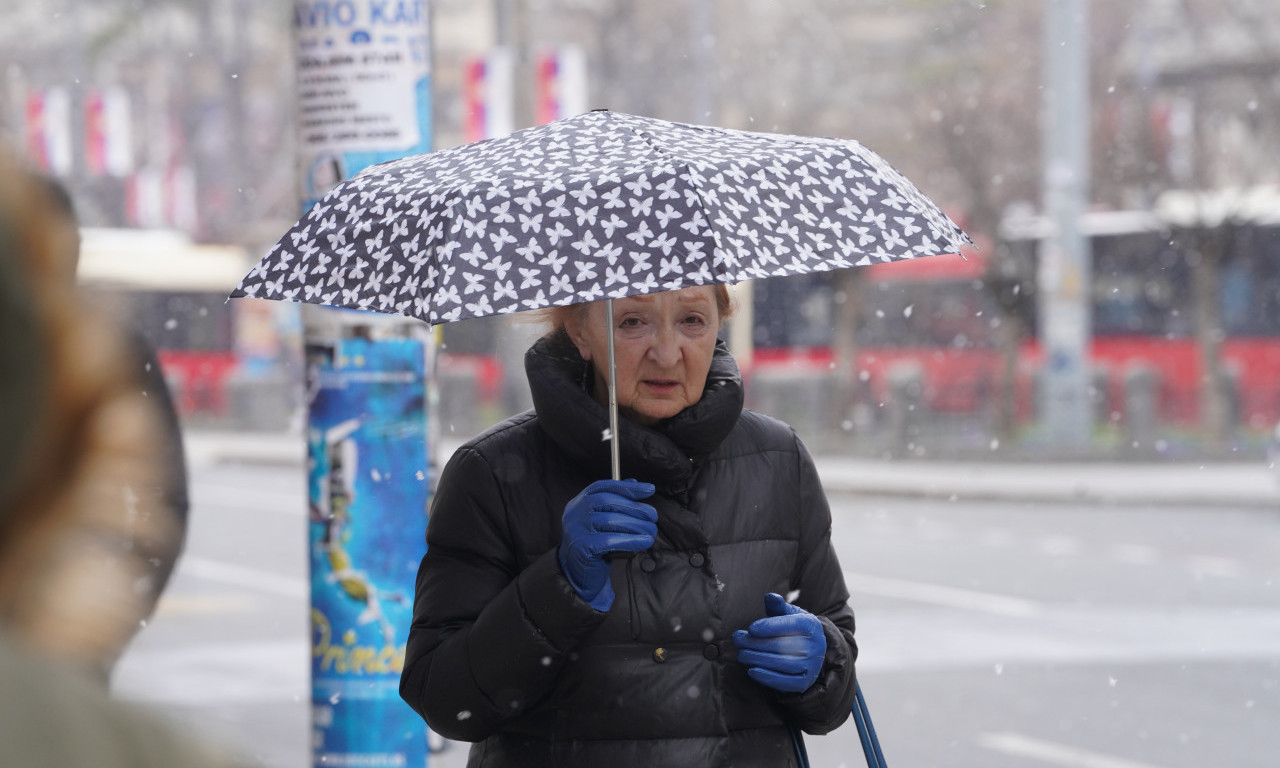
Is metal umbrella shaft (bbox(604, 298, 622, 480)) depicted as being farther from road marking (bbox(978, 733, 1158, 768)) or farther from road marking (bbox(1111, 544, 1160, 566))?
road marking (bbox(1111, 544, 1160, 566))

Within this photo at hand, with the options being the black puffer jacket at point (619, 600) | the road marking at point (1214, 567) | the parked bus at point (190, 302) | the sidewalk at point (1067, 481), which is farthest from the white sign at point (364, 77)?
the parked bus at point (190, 302)

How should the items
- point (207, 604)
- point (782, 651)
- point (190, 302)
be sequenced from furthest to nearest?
point (190, 302) < point (207, 604) < point (782, 651)

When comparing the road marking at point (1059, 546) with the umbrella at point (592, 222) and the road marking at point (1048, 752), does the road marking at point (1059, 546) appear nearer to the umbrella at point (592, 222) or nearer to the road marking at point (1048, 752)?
the road marking at point (1048, 752)

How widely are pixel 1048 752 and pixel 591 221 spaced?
5.41m

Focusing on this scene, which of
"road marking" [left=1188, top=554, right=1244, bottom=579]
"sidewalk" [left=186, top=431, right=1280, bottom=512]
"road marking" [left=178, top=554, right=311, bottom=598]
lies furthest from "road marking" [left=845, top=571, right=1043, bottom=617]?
"sidewalk" [left=186, top=431, right=1280, bottom=512]

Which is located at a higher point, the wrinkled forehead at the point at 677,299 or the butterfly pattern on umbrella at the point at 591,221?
the butterfly pattern on umbrella at the point at 591,221

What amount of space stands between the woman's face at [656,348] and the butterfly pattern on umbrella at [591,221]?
19 cm

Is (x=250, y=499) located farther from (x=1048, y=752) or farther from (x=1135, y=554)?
(x=1048, y=752)

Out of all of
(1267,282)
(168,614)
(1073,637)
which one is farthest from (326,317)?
(1267,282)

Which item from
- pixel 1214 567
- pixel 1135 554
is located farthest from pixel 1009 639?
pixel 1135 554

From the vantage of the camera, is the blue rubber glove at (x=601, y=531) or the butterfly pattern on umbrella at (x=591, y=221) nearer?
the blue rubber glove at (x=601, y=531)

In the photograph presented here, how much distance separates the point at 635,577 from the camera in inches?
105

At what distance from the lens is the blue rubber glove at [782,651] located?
2.59 m

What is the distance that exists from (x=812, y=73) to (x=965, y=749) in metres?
22.6
